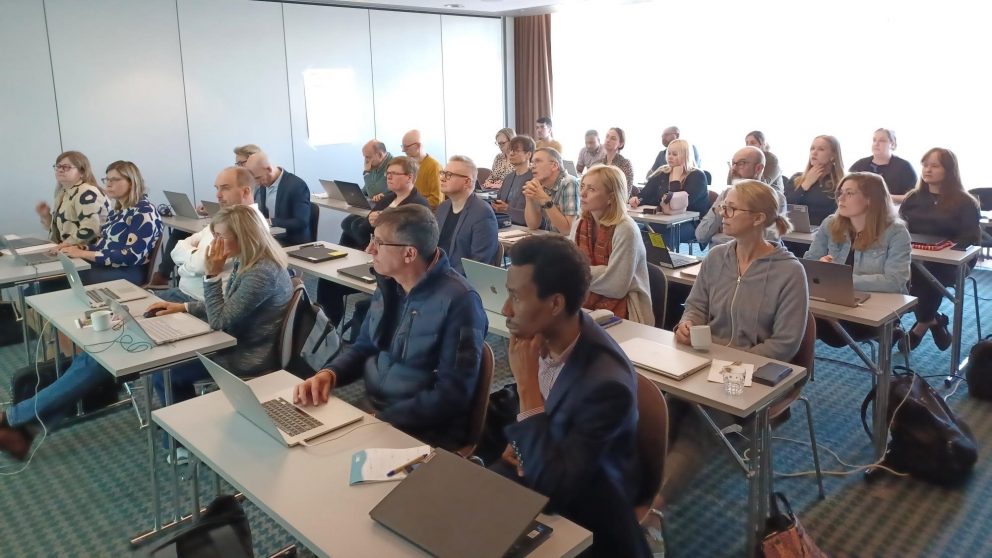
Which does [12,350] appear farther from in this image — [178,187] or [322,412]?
[322,412]

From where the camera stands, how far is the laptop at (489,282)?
3.05 meters

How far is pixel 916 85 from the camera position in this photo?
6.59m

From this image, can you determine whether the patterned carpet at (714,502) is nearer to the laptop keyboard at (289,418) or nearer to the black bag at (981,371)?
the black bag at (981,371)

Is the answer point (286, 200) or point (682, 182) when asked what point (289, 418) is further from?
point (682, 182)

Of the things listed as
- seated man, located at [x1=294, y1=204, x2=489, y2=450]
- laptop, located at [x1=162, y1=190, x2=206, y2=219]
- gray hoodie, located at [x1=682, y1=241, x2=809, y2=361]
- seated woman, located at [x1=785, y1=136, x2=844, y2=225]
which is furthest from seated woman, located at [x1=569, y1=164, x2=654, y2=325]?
laptop, located at [x1=162, y1=190, x2=206, y2=219]

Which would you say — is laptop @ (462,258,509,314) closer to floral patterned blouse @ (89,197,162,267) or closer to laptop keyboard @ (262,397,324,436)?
laptop keyboard @ (262,397,324,436)

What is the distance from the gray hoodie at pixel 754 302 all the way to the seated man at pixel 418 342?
43.5 inches

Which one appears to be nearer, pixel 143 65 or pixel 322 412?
pixel 322 412

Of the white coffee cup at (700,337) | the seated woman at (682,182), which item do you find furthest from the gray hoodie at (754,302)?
the seated woman at (682,182)

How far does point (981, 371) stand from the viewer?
3.72 m

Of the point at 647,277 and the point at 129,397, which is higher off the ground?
the point at 647,277

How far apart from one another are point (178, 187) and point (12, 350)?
2.65 m

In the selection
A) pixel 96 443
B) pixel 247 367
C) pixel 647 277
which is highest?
pixel 647 277

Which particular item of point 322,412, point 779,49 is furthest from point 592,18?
point 322,412
